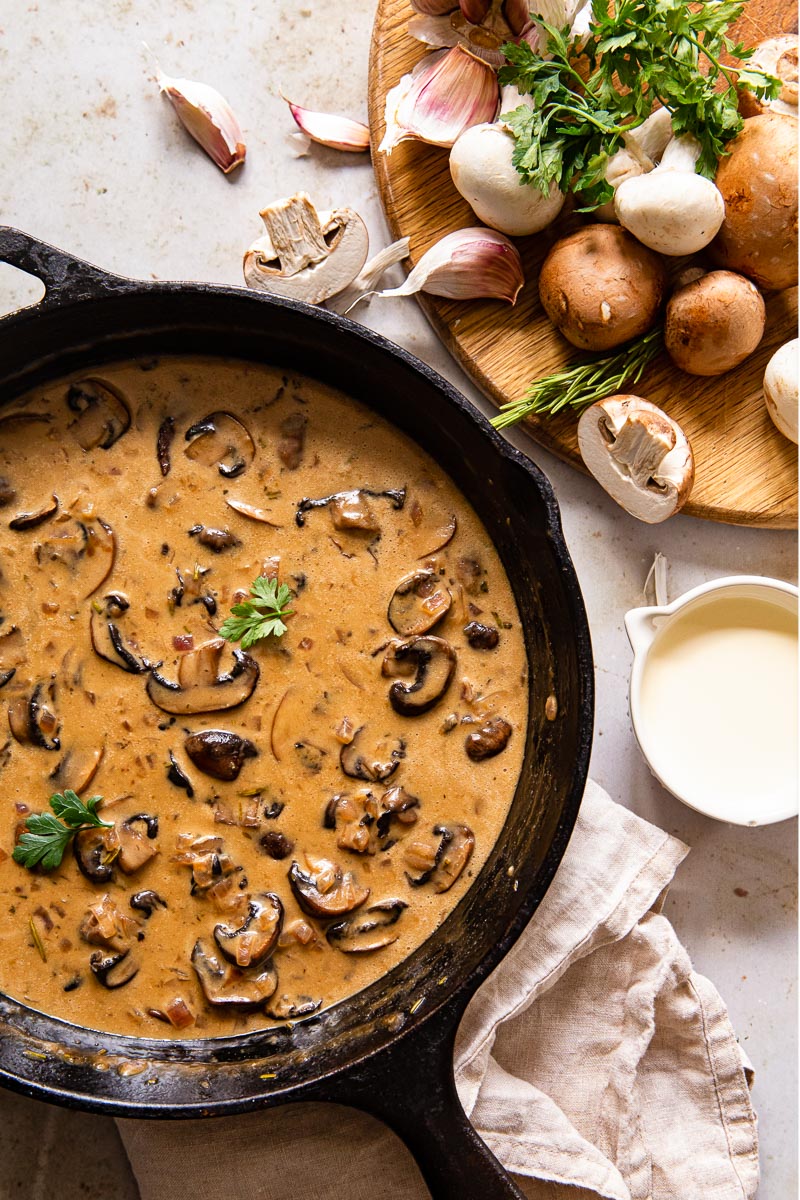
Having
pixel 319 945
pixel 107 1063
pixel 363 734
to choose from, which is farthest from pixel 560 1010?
pixel 107 1063

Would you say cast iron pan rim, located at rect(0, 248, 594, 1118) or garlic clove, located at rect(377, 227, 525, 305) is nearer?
cast iron pan rim, located at rect(0, 248, 594, 1118)

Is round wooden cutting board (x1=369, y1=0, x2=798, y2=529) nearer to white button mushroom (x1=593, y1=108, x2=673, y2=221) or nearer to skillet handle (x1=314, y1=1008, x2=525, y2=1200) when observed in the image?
white button mushroom (x1=593, y1=108, x2=673, y2=221)

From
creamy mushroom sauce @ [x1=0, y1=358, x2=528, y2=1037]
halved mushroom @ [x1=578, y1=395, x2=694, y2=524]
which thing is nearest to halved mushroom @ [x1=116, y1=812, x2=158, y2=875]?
creamy mushroom sauce @ [x1=0, y1=358, x2=528, y2=1037]

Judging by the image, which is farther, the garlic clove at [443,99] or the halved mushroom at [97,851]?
the garlic clove at [443,99]

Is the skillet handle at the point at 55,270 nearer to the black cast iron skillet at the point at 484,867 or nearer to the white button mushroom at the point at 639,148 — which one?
the black cast iron skillet at the point at 484,867

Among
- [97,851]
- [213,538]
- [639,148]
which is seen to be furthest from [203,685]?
[639,148]

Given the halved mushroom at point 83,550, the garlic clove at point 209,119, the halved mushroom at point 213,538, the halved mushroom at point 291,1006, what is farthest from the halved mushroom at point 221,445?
the halved mushroom at point 291,1006
